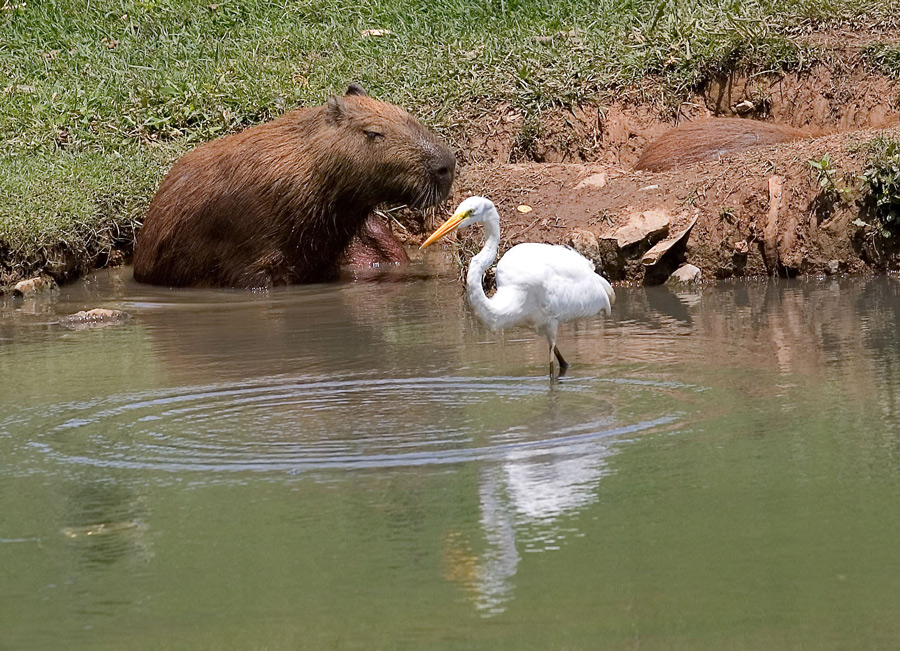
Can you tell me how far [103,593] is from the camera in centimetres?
317

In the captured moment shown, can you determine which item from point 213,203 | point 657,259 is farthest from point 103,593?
point 213,203

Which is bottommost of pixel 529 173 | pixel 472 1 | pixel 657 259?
pixel 657 259

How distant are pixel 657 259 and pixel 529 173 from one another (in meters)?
1.44

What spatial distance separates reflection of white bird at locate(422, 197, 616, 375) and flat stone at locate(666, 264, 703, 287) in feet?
6.94

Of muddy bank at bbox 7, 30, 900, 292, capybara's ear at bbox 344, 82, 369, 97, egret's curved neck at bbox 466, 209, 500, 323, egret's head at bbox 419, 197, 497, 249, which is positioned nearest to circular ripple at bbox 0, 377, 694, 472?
egret's curved neck at bbox 466, 209, 500, 323

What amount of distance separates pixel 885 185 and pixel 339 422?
4.10m

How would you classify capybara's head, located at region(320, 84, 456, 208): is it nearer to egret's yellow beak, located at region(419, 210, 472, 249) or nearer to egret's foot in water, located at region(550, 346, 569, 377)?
egret's yellow beak, located at region(419, 210, 472, 249)

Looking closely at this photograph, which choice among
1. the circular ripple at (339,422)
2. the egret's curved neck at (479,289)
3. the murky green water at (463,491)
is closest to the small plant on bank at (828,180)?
the murky green water at (463,491)

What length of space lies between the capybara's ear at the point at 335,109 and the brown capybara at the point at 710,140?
2.11m

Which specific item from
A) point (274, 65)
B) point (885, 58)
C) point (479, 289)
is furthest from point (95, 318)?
point (885, 58)

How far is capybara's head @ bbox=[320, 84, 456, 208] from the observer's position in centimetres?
871

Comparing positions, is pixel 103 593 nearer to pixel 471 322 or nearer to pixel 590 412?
pixel 590 412

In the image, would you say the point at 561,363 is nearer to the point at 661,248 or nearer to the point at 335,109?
the point at 661,248

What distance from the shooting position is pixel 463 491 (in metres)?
3.83
